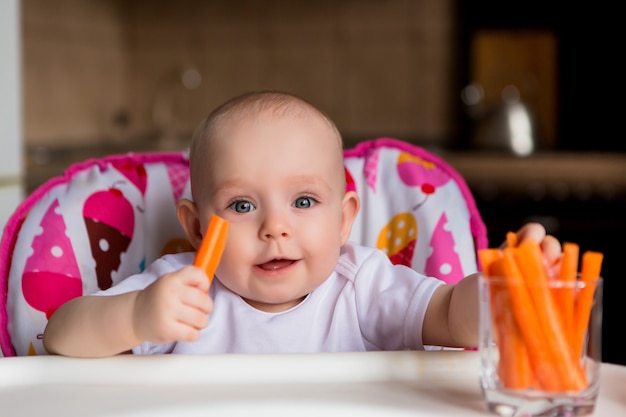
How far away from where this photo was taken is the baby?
981 mm

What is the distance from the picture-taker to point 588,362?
2.37ft

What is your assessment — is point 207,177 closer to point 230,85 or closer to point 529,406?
point 529,406

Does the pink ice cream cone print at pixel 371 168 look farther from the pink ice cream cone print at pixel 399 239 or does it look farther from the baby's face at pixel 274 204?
the baby's face at pixel 274 204

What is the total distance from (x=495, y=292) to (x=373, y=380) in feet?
0.63

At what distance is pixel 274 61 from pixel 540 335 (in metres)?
3.18

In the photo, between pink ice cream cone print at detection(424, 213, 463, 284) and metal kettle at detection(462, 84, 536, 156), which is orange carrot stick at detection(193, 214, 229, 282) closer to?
pink ice cream cone print at detection(424, 213, 463, 284)

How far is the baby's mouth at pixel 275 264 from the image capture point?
1.07m

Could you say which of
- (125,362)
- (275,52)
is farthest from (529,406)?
(275,52)

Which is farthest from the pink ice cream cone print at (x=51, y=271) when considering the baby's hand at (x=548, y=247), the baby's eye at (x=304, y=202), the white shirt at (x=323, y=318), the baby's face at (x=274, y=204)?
the baby's hand at (x=548, y=247)

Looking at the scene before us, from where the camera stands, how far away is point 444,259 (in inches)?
51.8

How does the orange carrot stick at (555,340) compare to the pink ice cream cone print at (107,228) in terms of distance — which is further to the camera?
the pink ice cream cone print at (107,228)

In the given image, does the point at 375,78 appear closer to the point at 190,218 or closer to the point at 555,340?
the point at 190,218

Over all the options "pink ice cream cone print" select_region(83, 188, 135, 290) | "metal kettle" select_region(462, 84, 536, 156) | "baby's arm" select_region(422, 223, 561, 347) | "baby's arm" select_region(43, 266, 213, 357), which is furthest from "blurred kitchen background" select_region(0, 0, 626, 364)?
"baby's arm" select_region(43, 266, 213, 357)

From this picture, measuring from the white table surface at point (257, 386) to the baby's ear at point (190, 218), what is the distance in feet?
1.05
